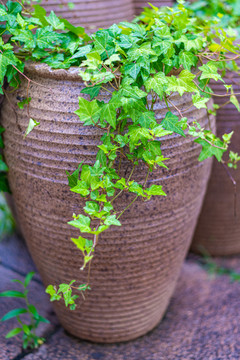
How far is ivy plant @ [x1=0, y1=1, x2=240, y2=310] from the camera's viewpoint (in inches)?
43.6

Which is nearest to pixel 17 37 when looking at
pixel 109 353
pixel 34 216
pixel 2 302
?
pixel 34 216

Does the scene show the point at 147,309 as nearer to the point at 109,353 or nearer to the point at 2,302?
the point at 109,353

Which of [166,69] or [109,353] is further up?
[166,69]

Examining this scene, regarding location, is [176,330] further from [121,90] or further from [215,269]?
[121,90]

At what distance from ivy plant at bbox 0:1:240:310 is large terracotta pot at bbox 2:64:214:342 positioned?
0.18 feet

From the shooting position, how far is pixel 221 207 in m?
2.15

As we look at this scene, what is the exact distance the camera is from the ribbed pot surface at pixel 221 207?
1831 mm

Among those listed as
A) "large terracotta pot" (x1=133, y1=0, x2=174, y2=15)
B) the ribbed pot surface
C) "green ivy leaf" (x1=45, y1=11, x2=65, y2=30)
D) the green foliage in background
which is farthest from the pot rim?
the green foliage in background

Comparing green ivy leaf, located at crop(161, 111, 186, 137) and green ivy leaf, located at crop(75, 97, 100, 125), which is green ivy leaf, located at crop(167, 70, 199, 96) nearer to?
green ivy leaf, located at crop(161, 111, 186, 137)

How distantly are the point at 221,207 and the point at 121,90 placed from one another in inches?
48.9

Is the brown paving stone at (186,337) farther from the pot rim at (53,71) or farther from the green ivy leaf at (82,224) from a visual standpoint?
the pot rim at (53,71)

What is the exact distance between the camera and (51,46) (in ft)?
4.25

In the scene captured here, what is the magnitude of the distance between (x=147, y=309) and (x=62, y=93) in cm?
98

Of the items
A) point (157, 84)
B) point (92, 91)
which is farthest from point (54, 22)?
point (157, 84)
